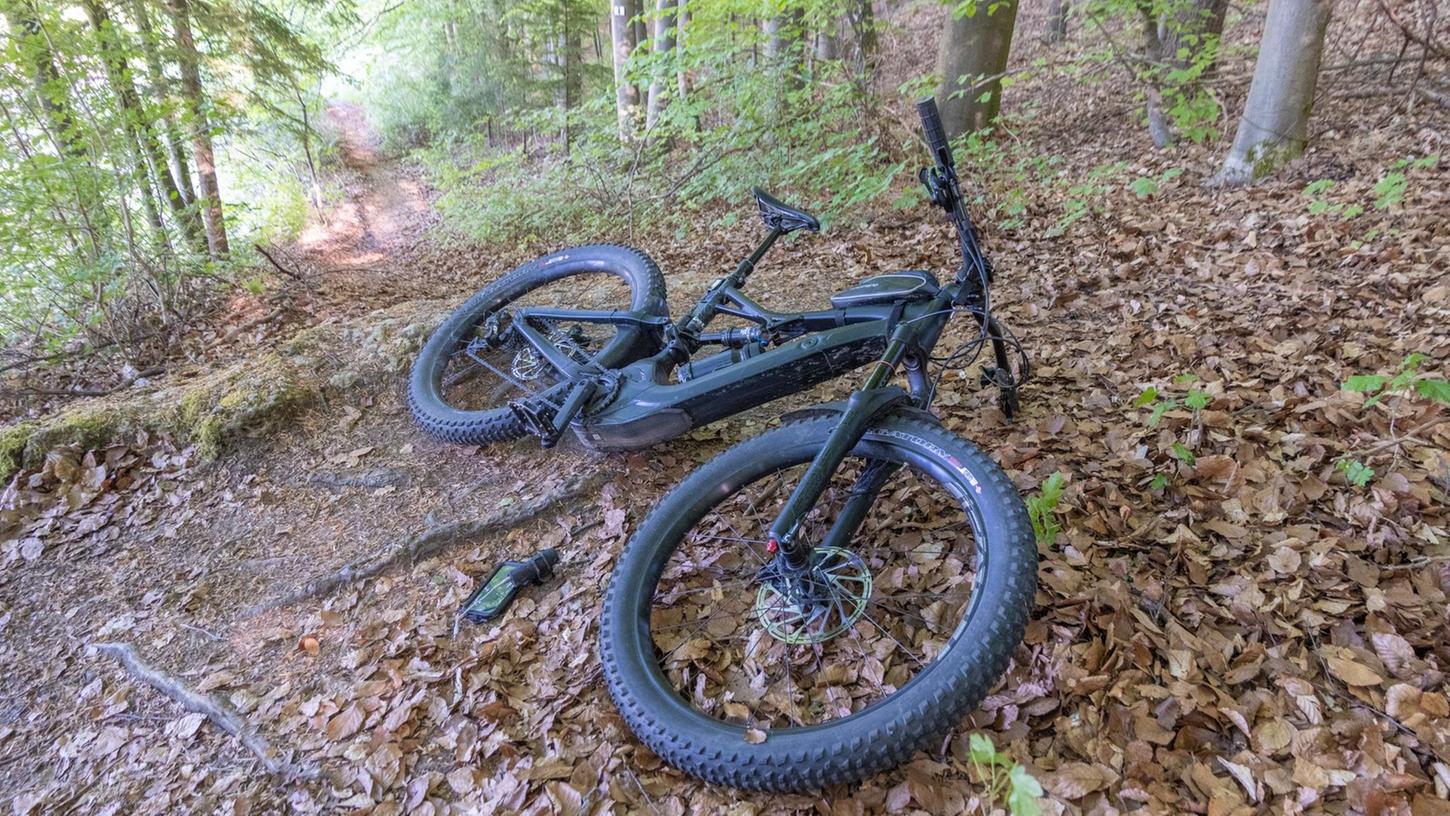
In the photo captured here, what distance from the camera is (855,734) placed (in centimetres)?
192

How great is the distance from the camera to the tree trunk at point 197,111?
25.0ft

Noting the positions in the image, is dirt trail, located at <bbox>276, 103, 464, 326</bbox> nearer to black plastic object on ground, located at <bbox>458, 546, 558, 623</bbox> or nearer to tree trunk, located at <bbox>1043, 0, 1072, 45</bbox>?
black plastic object on ground, located at <bbox>458, 546, 558, 623</bbox>

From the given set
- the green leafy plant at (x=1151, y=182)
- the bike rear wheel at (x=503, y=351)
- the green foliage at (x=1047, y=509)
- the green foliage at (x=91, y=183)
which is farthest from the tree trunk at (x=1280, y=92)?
the green foliage at (x=91, y=183)

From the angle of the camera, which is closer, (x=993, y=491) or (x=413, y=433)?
(x=993, y=491)

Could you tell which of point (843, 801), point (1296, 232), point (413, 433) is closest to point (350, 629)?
point (413, 433)

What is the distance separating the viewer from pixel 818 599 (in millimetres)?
2377

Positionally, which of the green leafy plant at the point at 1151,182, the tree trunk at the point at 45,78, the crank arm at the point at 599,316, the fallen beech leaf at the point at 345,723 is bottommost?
the fallen beech leaf at the point at 345,723

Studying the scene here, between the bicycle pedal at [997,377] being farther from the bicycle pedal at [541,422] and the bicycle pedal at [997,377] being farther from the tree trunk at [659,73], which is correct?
the tree trunk at [659,73]

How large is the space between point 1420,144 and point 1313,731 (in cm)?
551

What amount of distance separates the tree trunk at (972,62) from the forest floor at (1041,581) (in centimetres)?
351

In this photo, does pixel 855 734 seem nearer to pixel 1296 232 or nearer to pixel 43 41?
pixel 1296 232

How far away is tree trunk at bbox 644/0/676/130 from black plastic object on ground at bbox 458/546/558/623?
7167 mm

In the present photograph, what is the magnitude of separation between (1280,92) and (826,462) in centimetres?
565

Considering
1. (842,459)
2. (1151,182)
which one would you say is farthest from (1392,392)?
(1151,182)
